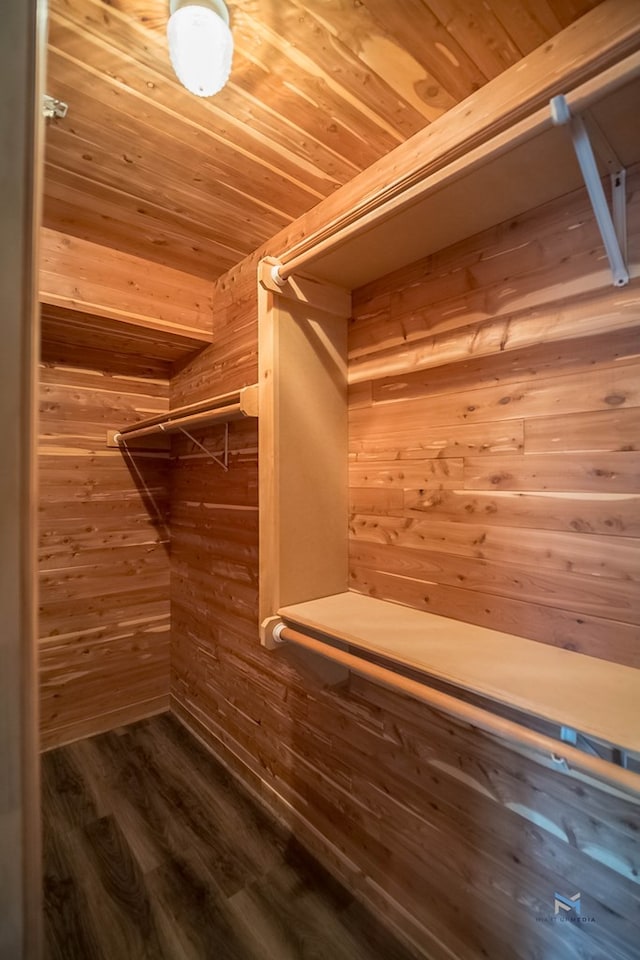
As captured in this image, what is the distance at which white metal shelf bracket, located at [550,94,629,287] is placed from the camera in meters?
0.71

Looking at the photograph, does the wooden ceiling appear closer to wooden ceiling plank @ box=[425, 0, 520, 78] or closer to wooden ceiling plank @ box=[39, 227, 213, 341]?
wooden ceiling plank @ box=[425, 0, 520, 78]

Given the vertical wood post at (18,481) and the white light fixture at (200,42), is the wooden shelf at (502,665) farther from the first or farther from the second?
the white light fixture at (200,42)

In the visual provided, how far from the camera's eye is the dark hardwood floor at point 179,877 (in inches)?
51.5

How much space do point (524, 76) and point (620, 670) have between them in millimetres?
1351

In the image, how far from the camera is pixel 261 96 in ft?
3.64

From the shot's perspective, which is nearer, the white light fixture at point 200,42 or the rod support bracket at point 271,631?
the white light fixture at point 200,42

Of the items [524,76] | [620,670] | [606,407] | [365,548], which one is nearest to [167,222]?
[524,76]

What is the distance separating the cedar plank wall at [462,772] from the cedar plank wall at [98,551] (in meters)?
0.84

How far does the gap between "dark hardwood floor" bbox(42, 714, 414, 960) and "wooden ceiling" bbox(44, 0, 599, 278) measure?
2459 mm

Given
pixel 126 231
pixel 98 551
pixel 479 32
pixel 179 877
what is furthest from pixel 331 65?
pixel 179 877

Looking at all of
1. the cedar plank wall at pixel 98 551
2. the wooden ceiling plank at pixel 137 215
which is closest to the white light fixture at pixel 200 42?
the wooden ceiling plank at pixel 137 215

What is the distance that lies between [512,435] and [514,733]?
0.69 meters

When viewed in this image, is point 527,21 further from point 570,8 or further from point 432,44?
point 432,44

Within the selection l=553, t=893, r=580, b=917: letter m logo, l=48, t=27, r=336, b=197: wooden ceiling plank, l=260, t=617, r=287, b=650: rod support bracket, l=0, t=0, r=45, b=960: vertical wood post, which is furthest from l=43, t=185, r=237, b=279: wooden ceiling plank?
l=553, t=893, r=580, b=917: letter m logo
